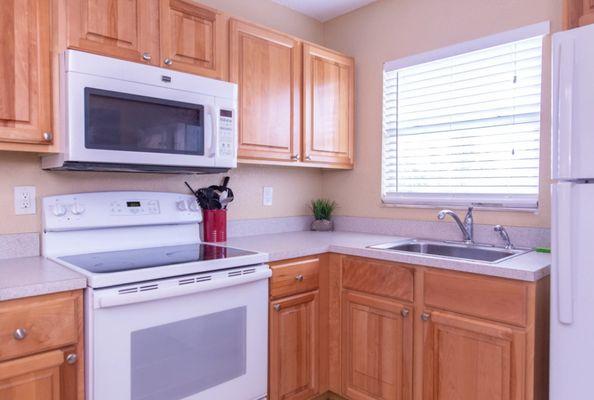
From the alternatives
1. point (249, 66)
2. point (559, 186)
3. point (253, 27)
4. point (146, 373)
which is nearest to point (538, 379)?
point (559, 186)

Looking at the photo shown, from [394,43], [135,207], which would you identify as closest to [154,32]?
[135,207]

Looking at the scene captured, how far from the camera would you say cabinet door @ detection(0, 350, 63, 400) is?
127cm

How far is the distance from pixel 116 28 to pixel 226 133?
63cm

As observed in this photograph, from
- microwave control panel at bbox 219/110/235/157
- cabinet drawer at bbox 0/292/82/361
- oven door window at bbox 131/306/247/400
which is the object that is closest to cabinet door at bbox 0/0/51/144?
cabinet drawer at bbox 0/292/82/361

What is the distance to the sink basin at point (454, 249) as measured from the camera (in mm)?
2086

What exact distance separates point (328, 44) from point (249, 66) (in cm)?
106

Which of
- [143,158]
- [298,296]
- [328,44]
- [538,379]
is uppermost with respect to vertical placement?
[328,44]

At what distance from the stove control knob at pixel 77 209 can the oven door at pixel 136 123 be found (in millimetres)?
336

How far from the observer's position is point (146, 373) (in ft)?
4.99

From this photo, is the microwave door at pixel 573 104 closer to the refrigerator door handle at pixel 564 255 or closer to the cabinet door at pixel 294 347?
the refrigerator door handle at pixel 564 255

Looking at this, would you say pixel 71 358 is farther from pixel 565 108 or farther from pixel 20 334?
pixel 565 108

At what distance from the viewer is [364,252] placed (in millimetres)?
2088

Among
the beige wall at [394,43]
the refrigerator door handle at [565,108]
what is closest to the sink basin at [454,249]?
the beige wall at [394,43]

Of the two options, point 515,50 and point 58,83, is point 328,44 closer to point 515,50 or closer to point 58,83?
point 515,50
